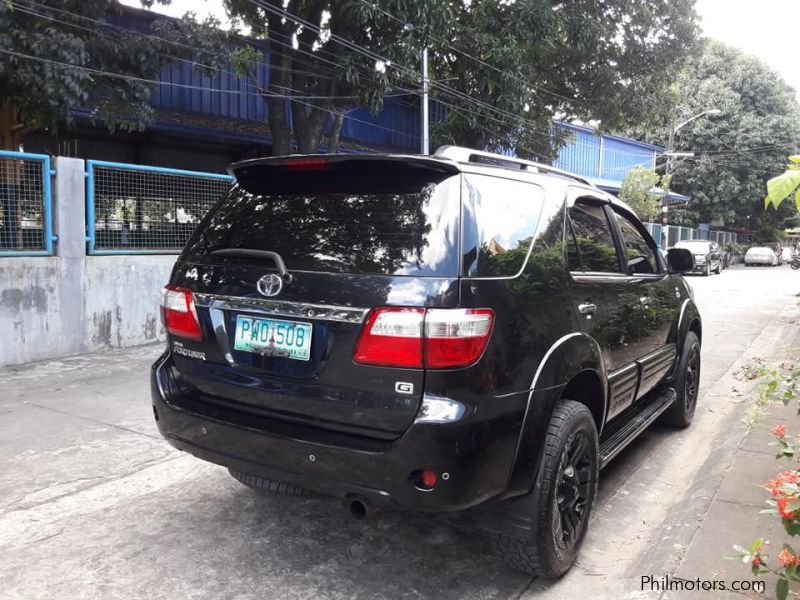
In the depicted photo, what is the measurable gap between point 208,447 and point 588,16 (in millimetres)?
15366

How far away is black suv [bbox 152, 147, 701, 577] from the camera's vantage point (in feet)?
7.55

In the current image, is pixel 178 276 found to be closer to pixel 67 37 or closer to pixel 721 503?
pixel 721 503

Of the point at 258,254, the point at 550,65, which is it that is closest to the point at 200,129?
the point at 550,65

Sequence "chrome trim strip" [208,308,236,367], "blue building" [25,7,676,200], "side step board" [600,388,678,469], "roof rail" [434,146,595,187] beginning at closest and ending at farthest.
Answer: "chrome trim strip" [208,308,236,367] < "roof rail" [434,146,595,187] < "side step board" [600,388,678,469] < "blue building" [25,7,676,200]

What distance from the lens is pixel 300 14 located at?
12.2 meters

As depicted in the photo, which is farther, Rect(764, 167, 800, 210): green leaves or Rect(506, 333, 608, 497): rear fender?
Rect(506, 333, 608, 497): rear fender

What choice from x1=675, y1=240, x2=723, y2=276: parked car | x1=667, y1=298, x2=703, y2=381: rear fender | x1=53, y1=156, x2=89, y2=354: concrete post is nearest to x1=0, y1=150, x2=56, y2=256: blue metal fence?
x1=53, y1=156, x2=89, y2=354: concrete post

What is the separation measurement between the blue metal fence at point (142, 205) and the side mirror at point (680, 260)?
5.10m

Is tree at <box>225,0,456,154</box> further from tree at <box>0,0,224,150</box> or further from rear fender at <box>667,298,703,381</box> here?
rear fender at <box>667,298,703,381</box>

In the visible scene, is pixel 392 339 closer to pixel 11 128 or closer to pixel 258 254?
pixel 258 254

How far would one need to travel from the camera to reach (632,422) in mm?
3912

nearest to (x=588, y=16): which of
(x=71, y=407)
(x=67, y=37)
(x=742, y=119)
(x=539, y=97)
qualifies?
(x=539, y=97)

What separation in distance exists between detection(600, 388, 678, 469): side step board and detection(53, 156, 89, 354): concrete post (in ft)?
19.5

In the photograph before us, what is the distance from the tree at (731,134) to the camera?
36312 mm
